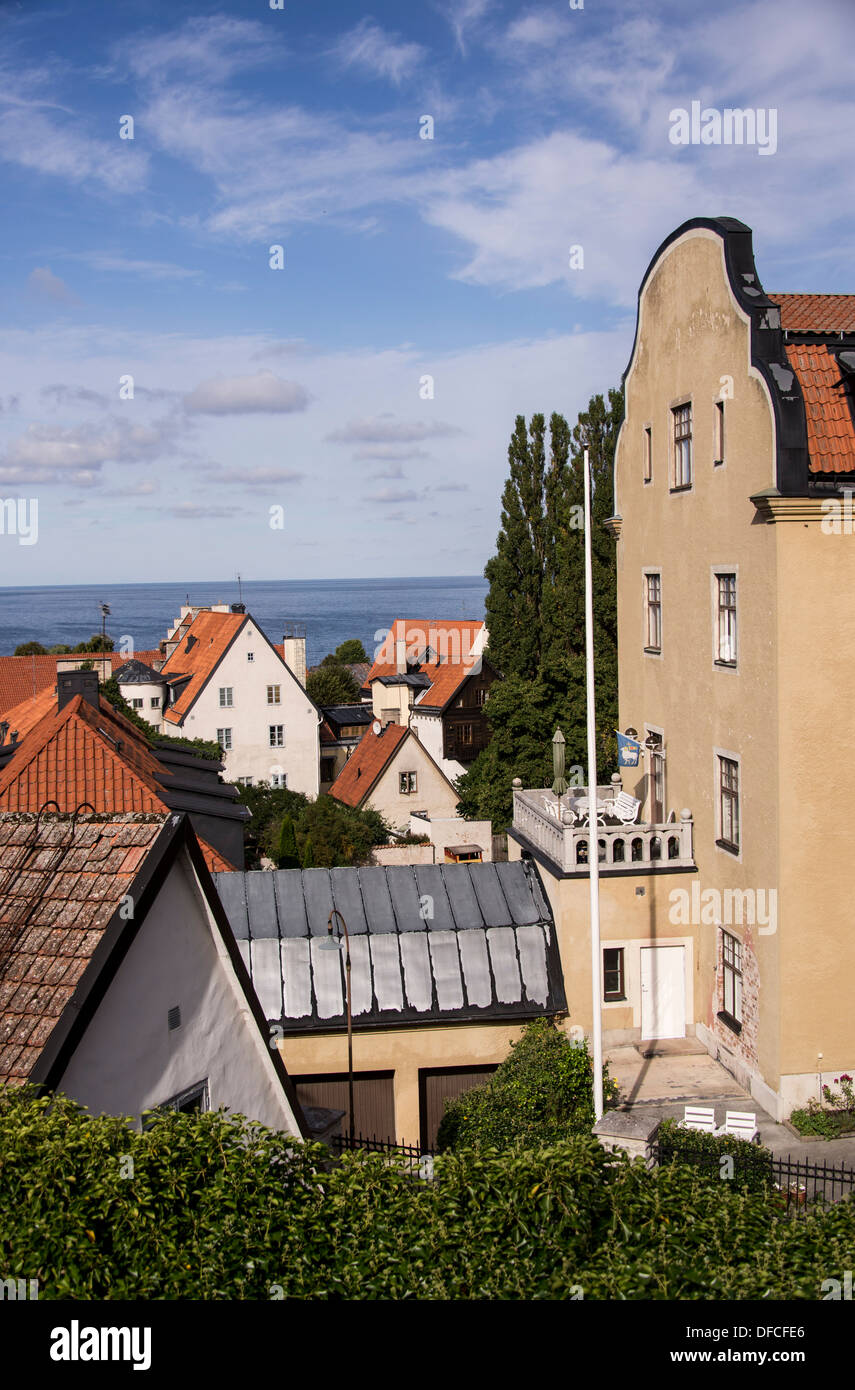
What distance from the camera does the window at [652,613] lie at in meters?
22.5

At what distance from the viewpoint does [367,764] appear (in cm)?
5231

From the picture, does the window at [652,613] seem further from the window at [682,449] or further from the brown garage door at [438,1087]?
the brown garage door at [438,1087]

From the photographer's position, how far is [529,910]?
61.6ft

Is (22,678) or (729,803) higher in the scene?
(22,678)

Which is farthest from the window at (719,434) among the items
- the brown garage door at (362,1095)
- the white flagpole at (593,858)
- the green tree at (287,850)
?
the green tree at (287,850)

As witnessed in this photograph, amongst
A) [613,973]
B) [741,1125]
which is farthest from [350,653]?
[741,1125]

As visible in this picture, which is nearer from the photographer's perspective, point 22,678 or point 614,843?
point 614,843

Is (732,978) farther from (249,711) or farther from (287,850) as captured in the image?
(249,711)

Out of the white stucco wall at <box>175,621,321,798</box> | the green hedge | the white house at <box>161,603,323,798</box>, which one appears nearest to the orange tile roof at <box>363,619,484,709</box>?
the white stucco wall at <box>175,621,321,798</box>

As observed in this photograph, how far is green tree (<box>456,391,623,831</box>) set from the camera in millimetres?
34312

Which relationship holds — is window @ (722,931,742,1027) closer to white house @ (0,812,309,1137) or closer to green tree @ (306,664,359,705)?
white house @ (0,812,309,1137)

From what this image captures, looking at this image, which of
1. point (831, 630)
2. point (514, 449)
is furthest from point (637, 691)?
point (514, 449)

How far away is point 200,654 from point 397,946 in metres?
42.9
